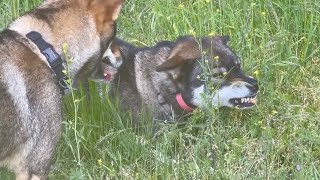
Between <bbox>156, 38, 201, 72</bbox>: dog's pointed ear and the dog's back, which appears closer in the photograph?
the dog's back

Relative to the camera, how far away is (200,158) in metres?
4.70

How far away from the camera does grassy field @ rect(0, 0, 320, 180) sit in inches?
181

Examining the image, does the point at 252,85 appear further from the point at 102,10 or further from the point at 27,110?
the point at 27,110

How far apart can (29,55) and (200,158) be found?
1.20 meters

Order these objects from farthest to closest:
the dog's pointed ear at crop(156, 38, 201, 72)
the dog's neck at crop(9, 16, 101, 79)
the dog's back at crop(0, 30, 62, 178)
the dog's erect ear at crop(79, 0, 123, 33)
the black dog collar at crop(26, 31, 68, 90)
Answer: the dog's pointed ear at crop(156, 38, 201, 72) < the dog's erect ear at crop(79, 0, 123, 33) < the dog's neck at crop(9, 16, 101, 79) < the black dog collar at crop(26, 31, 68, 90) < the dog's back at crop(0, 30, 62, 178)

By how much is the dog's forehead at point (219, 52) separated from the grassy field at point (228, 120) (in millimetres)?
262

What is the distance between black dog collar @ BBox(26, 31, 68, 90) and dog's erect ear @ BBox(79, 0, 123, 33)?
0.39 m

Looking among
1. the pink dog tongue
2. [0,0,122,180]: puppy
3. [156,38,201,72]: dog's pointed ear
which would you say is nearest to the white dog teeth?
[156,38,201,72]: dog's pointed ear

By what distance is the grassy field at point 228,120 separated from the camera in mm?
4605

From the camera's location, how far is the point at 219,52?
5434 millimetres

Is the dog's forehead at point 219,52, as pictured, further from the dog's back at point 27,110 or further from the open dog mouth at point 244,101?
the dog's back at point 27,110

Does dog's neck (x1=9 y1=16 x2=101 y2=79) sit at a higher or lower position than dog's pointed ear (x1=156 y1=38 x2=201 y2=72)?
higher

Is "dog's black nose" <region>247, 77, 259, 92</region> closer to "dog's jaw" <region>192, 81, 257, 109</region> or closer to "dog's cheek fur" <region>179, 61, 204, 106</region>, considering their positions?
"dog's jaw" <region>192, 81, 257, 109</region>

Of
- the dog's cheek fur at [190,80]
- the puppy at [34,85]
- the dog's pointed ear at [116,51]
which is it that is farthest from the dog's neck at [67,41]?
the dog's cheek fur at [190,80]
